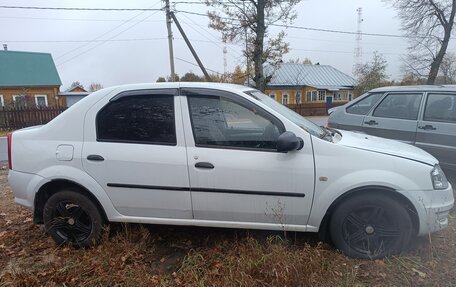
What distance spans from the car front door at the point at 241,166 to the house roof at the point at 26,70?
35333 millimetres

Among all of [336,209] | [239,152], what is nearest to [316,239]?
[336,209]

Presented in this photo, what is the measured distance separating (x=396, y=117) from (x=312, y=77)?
142ft

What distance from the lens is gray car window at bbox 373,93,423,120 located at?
18.6ft

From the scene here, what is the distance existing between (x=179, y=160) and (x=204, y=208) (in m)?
0.53

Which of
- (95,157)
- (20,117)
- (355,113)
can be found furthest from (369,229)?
(20,117)

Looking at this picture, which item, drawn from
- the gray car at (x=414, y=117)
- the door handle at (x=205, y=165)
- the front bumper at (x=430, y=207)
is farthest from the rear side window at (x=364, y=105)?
the door handle at (x=205, y=165)

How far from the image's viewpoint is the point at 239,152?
3.27m

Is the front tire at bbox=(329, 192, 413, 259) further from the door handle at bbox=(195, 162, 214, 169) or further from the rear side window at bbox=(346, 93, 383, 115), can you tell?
the rear side window at bbox=(346, 93, 383, 115)

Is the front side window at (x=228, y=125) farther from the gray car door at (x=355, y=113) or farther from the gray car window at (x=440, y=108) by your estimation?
the gray car door at (x=355, y=113)

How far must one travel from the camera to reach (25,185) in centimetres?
367

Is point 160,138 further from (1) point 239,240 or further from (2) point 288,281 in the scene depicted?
(2) point 288,281

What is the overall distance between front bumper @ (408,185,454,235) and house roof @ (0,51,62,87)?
3664cm

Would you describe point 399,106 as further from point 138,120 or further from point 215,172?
point 138,120

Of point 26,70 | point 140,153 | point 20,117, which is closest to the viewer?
point 140,153
